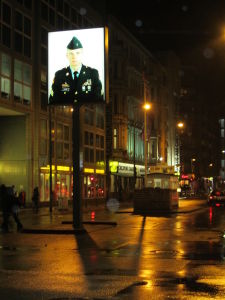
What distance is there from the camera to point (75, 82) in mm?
22688

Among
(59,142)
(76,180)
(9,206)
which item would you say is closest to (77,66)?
(76,180)

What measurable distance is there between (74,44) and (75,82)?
1.66 meters

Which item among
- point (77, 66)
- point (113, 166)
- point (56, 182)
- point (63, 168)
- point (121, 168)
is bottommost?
point (56, 182)

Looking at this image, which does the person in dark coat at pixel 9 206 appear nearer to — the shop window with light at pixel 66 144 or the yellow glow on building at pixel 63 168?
the yellow glow on building at pixel 63 168

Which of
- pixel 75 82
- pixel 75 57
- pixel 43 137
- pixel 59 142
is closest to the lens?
pixel 75 82

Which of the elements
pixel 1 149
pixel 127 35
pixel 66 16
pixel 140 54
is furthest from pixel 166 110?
pixel 1 149

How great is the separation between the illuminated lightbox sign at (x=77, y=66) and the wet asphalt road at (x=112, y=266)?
220 inches

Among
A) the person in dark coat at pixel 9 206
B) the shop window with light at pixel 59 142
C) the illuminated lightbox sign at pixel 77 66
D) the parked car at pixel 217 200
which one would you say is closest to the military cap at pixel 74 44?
the illuminated lightbox sign at pixel 77 66

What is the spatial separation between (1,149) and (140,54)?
37951mm

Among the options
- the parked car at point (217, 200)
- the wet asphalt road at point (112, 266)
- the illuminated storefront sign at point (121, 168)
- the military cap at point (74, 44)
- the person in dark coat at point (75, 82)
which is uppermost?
the military cap at point (74, 44)

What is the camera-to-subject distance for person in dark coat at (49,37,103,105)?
22.5 meters

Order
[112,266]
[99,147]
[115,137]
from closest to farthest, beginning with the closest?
[112,266]
[99,147]
[115,137]

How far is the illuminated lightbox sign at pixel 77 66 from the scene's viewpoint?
22.5m

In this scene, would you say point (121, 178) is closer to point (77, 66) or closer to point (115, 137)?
point (115, 137)
